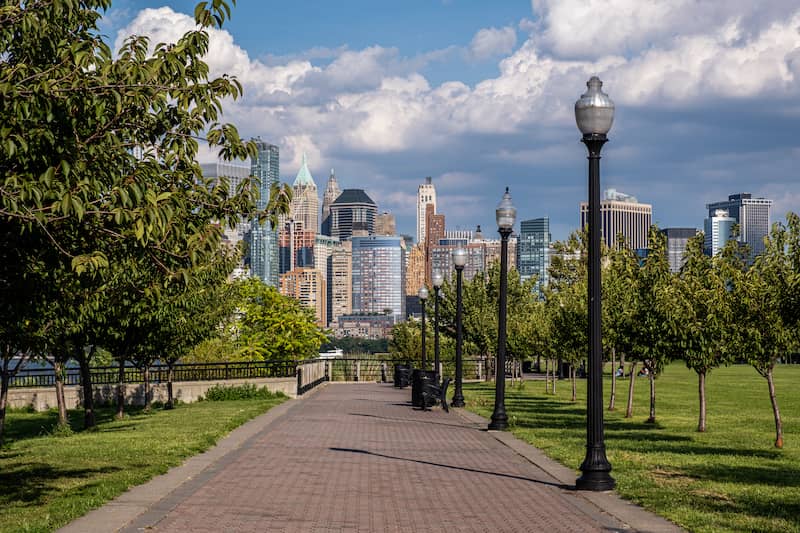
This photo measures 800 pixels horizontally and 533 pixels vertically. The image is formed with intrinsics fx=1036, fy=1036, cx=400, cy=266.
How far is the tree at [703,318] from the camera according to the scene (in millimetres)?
21562

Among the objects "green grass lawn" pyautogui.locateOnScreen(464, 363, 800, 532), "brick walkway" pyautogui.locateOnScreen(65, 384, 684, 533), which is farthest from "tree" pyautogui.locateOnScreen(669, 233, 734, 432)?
"brick walkway" pyautogui.locateOnScreen(65, 384, 684, 533)

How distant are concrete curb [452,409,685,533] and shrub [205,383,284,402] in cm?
1981

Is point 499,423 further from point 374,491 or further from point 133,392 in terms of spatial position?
point 133,392

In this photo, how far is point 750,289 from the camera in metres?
20.4

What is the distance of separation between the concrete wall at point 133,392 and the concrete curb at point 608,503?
20584 mm

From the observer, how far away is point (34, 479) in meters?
14.8

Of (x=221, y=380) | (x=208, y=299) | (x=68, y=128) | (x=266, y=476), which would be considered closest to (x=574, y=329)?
(x=208, y=299)

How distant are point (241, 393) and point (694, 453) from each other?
2168 centimetres

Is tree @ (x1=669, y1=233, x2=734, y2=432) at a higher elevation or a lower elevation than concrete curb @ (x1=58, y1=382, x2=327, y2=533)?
higher

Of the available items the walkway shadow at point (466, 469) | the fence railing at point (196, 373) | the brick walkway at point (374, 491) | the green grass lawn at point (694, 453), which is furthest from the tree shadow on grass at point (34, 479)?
the fence railing at point (196, 373)

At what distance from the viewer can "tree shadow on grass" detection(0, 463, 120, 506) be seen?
12906mm

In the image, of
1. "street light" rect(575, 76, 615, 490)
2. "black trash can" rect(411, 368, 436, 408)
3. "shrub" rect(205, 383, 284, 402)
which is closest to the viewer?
"street light" rect(575, 76, 615, 490)

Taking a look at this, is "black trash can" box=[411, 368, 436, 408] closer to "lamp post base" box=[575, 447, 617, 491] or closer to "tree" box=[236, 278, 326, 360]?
"lamp post base" box=[575, 447, 617, 491]

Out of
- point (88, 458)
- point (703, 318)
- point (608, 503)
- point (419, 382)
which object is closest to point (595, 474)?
point (608, 503)
